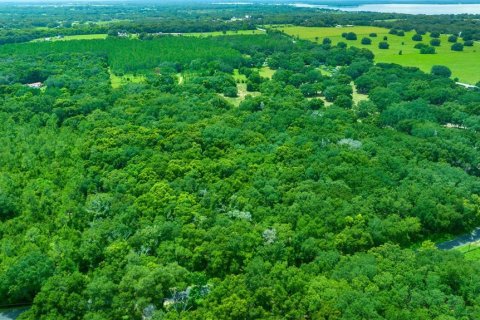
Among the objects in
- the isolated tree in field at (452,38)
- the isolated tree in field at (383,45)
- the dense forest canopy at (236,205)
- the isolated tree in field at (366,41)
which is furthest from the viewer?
the isolated tree in field at (366,41)

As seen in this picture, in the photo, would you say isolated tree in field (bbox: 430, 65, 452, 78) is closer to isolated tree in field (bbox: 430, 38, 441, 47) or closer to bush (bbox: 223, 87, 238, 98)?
isolated tree in field (bbox: 430, 38, 441, 47)

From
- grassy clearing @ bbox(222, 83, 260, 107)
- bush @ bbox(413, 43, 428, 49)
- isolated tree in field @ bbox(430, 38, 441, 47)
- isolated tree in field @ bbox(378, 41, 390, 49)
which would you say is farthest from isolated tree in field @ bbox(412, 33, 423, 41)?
grassy clearing @ bbox(222, 83, 260, 107)

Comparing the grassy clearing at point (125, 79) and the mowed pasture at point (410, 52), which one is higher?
the mowed pasture at point (410, 52)

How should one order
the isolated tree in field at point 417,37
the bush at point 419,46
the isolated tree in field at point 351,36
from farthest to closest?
the isolated tree in field at point 351,36 → the isolated tree in field at point 417,37 → the bush at point 419,46

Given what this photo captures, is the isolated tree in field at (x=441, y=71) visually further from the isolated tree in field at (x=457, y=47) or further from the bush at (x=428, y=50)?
the isolated tree in field at (x=457, y=47)

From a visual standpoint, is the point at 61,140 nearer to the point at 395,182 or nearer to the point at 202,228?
the point at 202,228

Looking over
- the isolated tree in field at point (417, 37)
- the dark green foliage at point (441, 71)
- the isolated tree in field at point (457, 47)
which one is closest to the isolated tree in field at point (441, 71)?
the dark green foliage at point (441, 71)

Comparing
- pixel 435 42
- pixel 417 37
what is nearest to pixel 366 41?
pixel 417 37

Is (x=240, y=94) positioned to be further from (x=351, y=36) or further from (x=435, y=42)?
(x=435, y=42)
